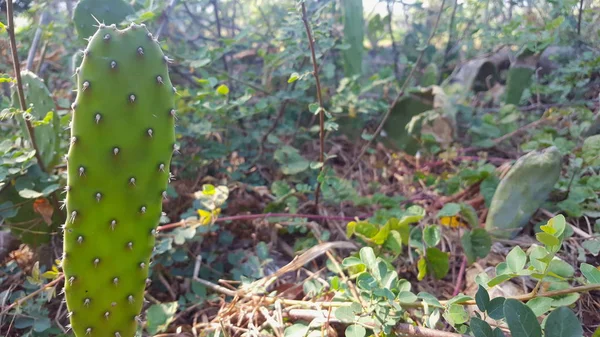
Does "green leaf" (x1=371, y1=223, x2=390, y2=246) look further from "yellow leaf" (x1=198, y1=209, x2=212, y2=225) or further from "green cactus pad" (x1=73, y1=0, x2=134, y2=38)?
"green cactus pad" (x1=73, y1=0, x2=134, y2=38)

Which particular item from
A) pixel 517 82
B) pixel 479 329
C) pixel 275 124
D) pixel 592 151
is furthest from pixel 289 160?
pixel 517 82

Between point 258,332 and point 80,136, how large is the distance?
637 mm

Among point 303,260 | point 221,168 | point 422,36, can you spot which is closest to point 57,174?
point 221,168

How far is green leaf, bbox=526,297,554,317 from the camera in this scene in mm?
900

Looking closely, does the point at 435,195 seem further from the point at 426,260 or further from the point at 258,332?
the point at 258,332

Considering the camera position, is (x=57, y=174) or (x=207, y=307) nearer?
(x=207, y=307)

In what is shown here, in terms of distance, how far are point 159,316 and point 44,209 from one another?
548 millimetres

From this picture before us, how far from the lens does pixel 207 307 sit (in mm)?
1381

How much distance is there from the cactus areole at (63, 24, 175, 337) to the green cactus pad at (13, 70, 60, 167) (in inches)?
25.3

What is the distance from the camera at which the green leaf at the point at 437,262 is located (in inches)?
50.6

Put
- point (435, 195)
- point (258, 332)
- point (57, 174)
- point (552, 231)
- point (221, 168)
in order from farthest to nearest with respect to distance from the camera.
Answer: point (221, 168) < point (435, 195) < point (57, 174) < point (258, 332) < point (552, 231)

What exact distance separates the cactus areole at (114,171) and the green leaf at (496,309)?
743 mm

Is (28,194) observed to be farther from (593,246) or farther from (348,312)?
(593,246)

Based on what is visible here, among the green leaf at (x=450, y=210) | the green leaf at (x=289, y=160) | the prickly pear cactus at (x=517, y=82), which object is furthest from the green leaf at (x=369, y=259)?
the prickly pear cactus at (x=517, y=82)
